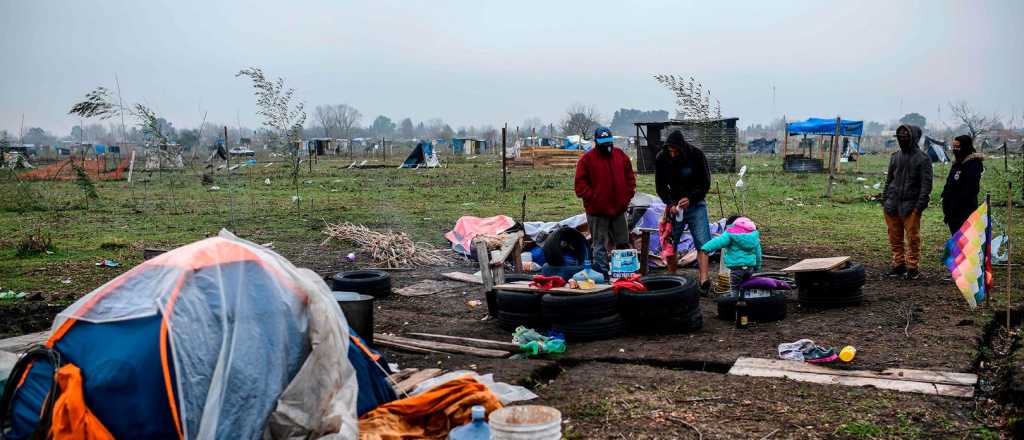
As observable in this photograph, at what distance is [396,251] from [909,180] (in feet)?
23.6

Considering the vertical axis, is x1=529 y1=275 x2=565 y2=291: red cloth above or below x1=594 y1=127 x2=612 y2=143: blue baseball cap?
below

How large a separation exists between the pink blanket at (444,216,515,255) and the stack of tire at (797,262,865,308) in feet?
17.2

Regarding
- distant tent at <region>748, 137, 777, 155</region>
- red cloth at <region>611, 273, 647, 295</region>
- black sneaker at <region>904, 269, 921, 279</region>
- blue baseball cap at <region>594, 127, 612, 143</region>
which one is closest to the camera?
red cloth at <region>611, 273, 647, 295</region>

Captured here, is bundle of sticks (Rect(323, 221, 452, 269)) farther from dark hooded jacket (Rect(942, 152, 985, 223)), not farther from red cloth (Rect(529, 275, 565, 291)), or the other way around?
dark hooded jacket (Rect(942, 152, 985, 223))

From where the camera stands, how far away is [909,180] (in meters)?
8.91

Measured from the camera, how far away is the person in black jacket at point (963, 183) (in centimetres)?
872

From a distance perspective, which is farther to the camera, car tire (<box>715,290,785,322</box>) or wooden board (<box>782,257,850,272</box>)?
wooden board (<box>782,257,850,272</box>)

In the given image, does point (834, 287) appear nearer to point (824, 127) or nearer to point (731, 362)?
point (731, 362)

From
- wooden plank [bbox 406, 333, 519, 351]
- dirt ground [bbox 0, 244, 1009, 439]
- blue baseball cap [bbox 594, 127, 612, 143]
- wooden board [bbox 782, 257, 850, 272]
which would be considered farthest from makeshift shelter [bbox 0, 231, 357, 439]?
wooden board [bbox 782, 257, 850, 272]

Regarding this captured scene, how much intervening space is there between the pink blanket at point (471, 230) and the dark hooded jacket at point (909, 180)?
5585 millimetres

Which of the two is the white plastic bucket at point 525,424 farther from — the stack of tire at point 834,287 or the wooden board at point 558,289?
the stack of tire at point 834,287

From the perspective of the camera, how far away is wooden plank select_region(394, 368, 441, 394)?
5301 millimetres

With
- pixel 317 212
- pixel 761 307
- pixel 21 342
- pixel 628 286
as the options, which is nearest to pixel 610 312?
pixel 628 286

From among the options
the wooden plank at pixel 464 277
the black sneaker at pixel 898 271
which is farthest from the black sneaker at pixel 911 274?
the wooden plank at pixel 464 277
